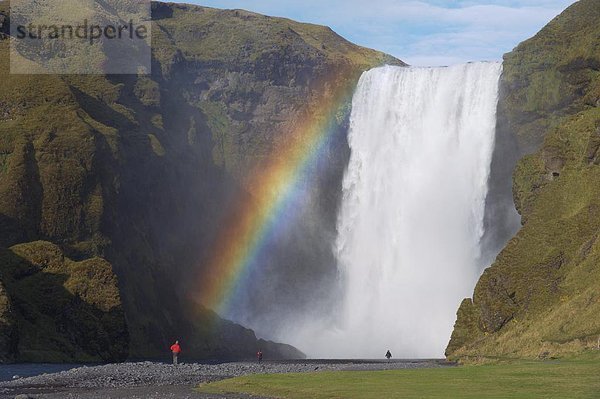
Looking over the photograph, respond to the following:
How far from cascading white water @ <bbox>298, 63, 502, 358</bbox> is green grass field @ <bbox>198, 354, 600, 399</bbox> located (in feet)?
245

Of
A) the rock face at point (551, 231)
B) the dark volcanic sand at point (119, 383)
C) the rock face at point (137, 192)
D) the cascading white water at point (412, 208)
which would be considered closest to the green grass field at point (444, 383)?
the dark volcanic sand at point (119, 383)

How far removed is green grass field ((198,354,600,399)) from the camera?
44469 mm

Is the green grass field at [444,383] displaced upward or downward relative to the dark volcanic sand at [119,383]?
downward

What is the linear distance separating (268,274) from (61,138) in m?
47.5

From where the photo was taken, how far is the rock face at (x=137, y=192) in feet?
404

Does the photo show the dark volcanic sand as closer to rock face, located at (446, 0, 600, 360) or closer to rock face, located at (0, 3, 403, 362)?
rock face, located at (446, 0, 600, 360)

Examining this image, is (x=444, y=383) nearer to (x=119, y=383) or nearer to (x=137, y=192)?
(x=119, y=383)

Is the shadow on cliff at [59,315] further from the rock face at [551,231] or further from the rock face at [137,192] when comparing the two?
the rock face at [551,231]

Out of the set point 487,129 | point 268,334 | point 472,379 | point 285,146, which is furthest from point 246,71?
point 472,379

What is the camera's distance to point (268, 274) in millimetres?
181500

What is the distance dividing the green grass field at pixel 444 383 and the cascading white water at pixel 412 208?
74551 millimetres

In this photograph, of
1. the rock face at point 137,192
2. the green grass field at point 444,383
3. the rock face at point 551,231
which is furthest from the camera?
the rock face at point 137,192

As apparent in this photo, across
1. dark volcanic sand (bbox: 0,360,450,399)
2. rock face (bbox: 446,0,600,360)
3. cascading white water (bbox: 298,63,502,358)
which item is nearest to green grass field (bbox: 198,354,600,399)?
dark volcanic sand (bbox: 0,360,450,399)

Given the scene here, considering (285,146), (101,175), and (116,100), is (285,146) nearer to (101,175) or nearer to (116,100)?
(116,100)
